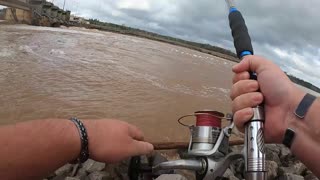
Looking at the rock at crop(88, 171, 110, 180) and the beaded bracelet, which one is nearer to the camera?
the beaded bracelet

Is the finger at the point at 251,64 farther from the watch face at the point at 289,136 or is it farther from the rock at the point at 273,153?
the rock at the point at 273,153

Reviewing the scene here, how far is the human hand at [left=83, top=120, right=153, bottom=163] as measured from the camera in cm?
139

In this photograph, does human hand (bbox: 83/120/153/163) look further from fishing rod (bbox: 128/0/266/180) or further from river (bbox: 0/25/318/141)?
river (bbox: 0/25/318/141)

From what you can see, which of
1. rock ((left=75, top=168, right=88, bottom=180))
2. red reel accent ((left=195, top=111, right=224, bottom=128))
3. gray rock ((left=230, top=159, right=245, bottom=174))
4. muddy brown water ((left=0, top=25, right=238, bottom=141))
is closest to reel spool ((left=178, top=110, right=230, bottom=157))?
red reel accent ((left=195, top=111, right=224, bottom=128))

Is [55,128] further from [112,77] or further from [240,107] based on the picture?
[112,77]

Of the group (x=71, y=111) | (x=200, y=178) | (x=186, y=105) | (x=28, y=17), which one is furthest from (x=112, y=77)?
(x=28, y=17)

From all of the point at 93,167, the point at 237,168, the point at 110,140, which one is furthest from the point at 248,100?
the point at 237,168

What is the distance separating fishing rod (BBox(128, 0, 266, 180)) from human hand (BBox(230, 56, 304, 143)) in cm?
5

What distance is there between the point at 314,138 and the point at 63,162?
102 centimetres

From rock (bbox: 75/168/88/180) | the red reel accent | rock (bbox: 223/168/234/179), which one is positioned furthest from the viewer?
rock (bbox: 223/168/234/179)

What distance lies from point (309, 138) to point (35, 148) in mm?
1088

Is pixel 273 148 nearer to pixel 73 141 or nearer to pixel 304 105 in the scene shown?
pixel 304 105

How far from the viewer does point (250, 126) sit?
1.55 meters

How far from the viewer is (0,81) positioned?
6.21 meters
